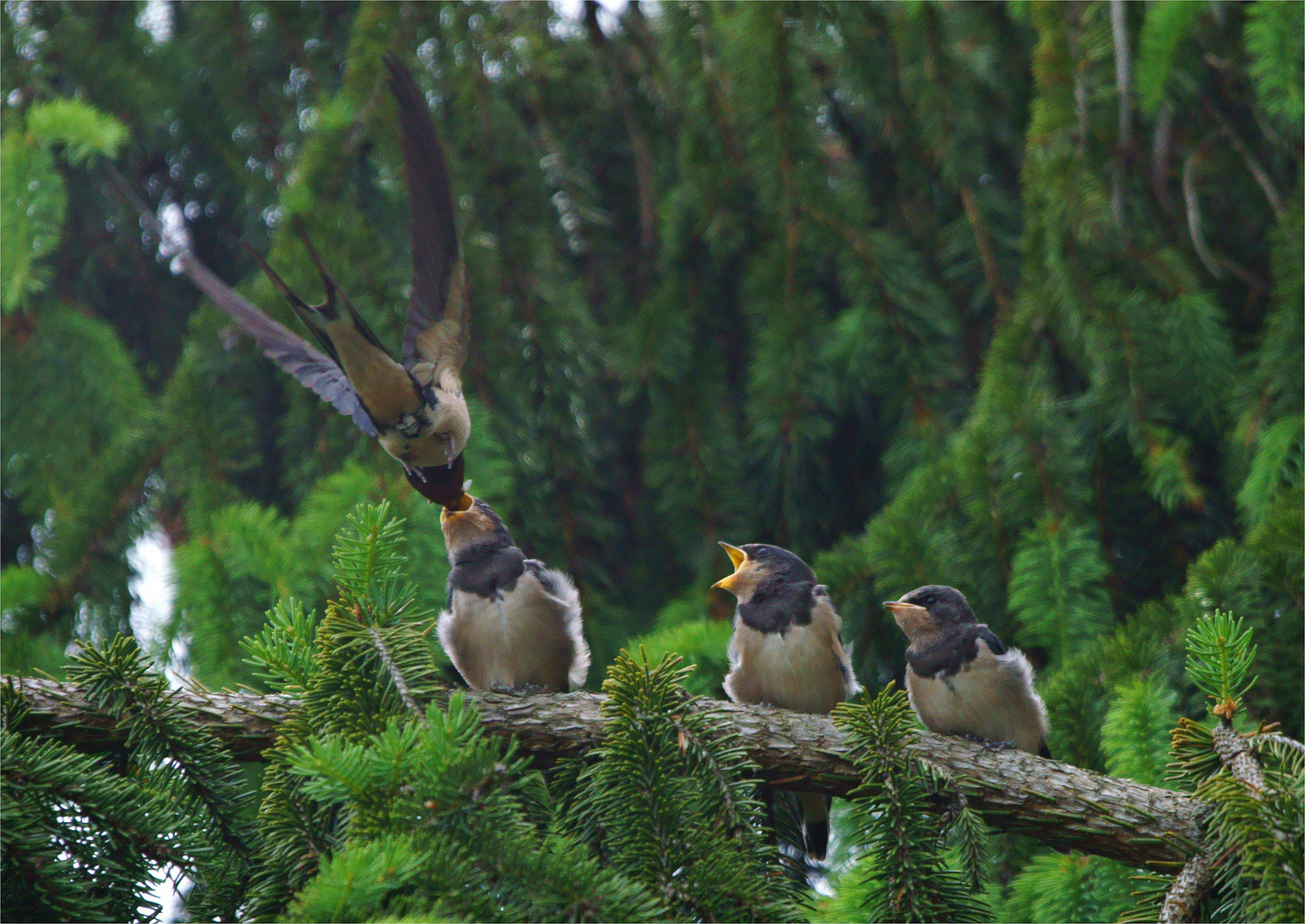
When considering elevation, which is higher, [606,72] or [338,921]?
[606,72]

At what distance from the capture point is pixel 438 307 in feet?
7.12

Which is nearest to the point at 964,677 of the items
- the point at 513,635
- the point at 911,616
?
the point at 911,616

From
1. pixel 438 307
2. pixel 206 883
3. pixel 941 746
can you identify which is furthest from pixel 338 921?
pixel 438 307

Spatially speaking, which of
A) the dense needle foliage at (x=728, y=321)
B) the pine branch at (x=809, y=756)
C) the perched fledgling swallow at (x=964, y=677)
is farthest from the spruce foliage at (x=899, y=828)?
the perched fledgling swallow at (x=964, y=677)

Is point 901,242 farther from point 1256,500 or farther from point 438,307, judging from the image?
point 438,307

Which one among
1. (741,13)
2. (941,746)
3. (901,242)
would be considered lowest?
(941,746)

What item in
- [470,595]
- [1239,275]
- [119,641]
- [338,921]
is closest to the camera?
[338,921]

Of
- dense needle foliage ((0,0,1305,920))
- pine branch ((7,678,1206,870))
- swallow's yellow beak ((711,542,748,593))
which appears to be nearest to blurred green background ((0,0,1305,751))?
dense needle foliage ((0,0,1305,920))

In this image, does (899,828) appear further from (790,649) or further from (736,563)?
(736,563)

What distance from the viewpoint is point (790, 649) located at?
6.78 feet

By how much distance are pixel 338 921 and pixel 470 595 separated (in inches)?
39.7

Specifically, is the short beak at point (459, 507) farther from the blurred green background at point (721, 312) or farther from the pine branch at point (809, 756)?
the pine branch at point (809, 756)

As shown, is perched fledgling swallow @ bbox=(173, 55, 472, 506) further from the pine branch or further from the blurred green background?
the pine branch

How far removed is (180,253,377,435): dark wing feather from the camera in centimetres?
202
